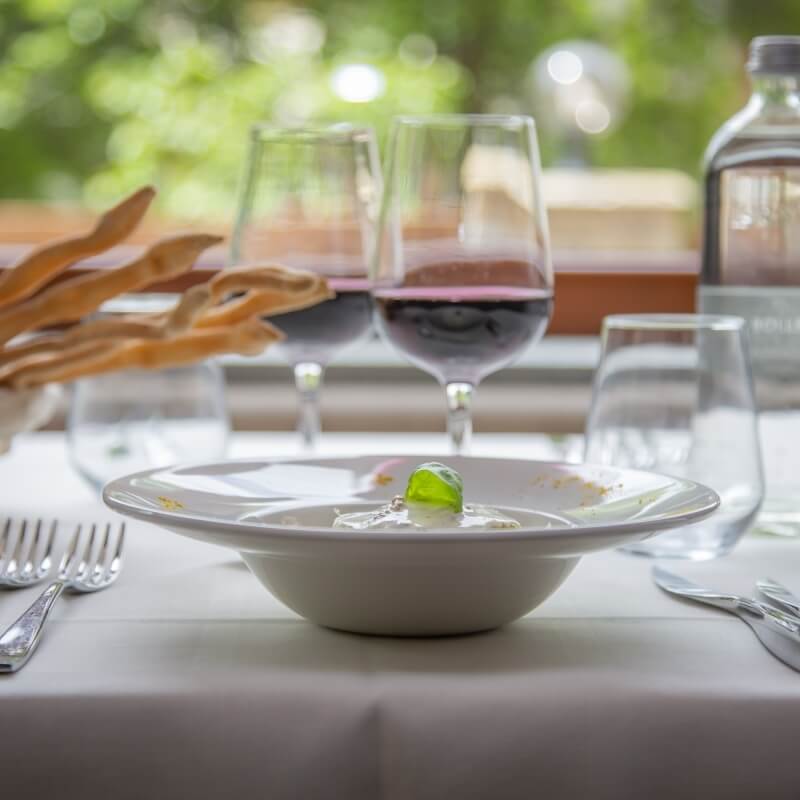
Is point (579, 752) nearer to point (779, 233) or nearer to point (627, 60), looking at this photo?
point (779, 233)

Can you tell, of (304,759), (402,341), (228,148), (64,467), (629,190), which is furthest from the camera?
(228,148)

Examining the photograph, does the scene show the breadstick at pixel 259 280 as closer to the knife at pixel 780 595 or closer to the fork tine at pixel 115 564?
the fork tine at pixel 115 564

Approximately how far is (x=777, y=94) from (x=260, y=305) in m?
0.33

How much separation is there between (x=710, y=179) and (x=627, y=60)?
27.5 feet

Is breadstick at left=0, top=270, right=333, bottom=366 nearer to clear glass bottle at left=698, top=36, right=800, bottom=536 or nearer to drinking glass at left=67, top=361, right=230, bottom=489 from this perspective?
drinking glass at left=67, top=361, right=230, bottom=489

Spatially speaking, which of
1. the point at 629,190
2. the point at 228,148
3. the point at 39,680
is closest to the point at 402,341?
the point at 39,680

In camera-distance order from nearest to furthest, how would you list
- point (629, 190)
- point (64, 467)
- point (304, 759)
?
point (304, 759) < point (64, 467) < point (629, 190)

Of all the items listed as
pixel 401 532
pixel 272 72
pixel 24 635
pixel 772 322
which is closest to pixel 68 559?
pixel 24 635

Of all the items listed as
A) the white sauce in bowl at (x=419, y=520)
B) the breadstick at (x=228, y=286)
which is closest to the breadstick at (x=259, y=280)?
the breadstick at (x=228, y=286)

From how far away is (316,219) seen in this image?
795mm

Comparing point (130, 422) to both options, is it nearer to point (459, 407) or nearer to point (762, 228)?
point (459, 407)

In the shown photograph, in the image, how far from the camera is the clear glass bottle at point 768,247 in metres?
0.73

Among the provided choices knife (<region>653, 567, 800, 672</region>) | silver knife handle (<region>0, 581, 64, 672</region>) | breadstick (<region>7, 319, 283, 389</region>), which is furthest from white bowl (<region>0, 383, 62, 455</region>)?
knife (<region>653, 567, 800, 672</region>)

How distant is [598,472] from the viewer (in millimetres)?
589
